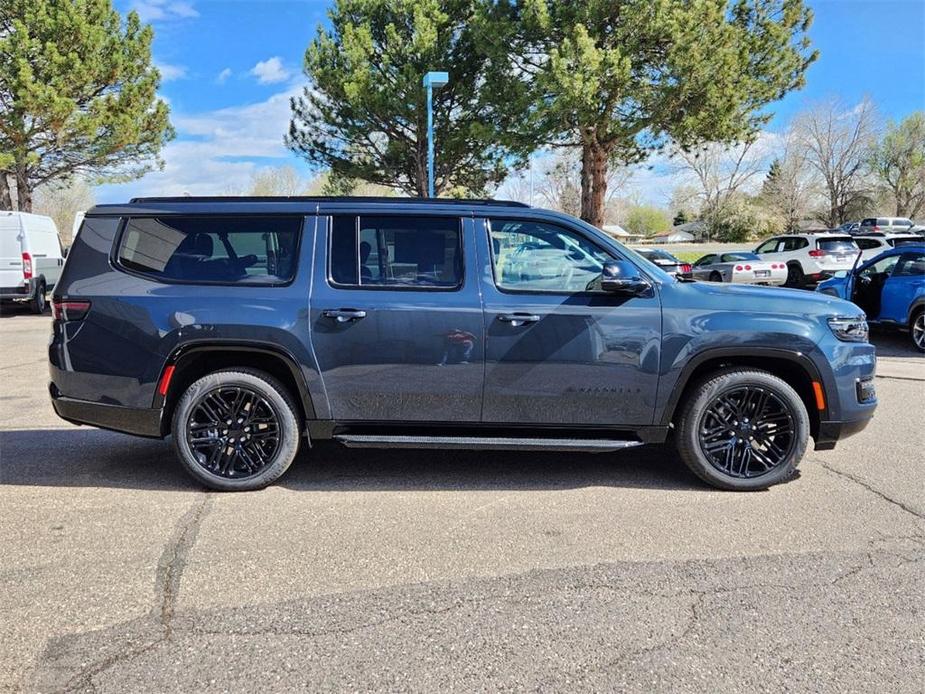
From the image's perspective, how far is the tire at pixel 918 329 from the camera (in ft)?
33.4

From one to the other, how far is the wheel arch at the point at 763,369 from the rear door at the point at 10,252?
15137 mm

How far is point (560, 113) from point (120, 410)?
18079 millimetres

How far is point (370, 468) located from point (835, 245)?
1852 centimetres

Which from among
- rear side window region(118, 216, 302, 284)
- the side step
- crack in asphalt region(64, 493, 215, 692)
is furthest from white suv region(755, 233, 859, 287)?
crack in asphalt region(64, 493, 215, 692)

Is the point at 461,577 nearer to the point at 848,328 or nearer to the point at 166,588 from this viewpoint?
the point at 166,588

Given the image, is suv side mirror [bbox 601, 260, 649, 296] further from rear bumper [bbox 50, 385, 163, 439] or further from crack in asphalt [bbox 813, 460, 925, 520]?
rear bumper [bbox 50, 385, 163, 439]

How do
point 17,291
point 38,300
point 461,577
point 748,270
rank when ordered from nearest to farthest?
point 461,577 → point 17,291 → point 38,300 → point 748,270

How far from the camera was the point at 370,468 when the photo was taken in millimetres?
4875

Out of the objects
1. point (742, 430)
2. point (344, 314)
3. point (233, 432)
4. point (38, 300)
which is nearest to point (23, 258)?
point (38, 300)

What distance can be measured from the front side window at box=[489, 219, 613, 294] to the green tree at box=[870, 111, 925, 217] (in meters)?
62.3

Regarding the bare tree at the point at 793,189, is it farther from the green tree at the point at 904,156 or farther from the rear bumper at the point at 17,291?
the rear bumper at the point at 17,291

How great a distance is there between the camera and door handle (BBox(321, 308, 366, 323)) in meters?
4.19

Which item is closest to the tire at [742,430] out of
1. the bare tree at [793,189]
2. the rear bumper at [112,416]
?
the rear bumper at [112,416]

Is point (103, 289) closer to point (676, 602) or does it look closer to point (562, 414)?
point (562, 414)
